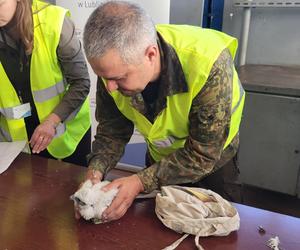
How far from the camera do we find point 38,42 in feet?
4.09

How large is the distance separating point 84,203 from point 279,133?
1453mm

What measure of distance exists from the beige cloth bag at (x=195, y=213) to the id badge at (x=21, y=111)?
673 millimetres

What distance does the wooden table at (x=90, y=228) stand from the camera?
820 mm

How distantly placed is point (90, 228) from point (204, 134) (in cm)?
37

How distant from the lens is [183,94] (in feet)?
3.16

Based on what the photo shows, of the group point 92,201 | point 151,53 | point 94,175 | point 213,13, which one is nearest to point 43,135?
point 94,175

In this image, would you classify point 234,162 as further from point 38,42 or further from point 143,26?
point 38,42

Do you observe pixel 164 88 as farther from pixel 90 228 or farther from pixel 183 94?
pixel 90 228

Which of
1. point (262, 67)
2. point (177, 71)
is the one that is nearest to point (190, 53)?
point (177, 71)

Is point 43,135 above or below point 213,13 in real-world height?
below

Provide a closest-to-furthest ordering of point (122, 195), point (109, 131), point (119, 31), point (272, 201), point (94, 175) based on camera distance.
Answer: point (119, 31)
point (122, 195)
point (94, 175)
point (109, 131)
point (272, 201)

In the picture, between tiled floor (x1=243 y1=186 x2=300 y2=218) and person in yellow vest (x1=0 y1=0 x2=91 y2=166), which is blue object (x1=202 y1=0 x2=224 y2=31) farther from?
person in yellow vest (x1=0 y1=0 x2=91 y2=166)

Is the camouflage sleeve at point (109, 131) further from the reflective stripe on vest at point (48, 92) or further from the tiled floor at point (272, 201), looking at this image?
the tiled floor at point (272, 201)

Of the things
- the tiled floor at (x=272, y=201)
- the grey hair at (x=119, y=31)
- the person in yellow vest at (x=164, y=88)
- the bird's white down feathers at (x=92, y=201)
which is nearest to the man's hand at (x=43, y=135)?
the person in yellow vest at (x=164, y=88)
